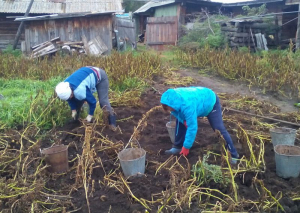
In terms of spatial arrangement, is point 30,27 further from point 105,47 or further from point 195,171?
point 195,171

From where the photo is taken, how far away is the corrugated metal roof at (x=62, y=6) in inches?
682

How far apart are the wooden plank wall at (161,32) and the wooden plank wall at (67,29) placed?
4.18 metres

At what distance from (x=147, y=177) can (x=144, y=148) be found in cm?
86

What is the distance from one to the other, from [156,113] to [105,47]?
8.98 meters

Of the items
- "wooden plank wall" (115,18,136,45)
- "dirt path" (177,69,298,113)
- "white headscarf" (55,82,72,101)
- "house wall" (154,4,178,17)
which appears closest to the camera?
"white headscarf" (55,82,72,101)

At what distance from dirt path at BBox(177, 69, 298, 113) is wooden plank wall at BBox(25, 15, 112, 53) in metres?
5.27

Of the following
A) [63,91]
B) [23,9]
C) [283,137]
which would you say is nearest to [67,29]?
[23,9]

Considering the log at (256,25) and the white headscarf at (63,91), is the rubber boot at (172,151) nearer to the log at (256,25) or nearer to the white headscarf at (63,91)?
the white headscarf at (63,91)

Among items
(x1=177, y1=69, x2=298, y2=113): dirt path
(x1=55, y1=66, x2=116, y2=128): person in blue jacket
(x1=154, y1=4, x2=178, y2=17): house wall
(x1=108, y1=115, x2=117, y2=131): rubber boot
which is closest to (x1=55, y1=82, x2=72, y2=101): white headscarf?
(x1=55, y1=66, x2=116, y2=128): person in blue jacket

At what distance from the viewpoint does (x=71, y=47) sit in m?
13.9

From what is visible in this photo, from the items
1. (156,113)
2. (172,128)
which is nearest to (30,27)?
(156,113)

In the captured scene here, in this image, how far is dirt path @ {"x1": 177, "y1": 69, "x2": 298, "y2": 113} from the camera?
693 centimetres

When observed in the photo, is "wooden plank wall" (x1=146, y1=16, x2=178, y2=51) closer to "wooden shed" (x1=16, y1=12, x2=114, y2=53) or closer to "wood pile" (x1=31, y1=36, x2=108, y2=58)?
"wooden shed" (x1=16, y1=12, x2=114, y2=53)

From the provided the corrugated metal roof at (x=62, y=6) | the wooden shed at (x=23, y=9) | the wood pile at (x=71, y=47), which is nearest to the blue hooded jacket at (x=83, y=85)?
the wood pile at (x=71, y=47)
